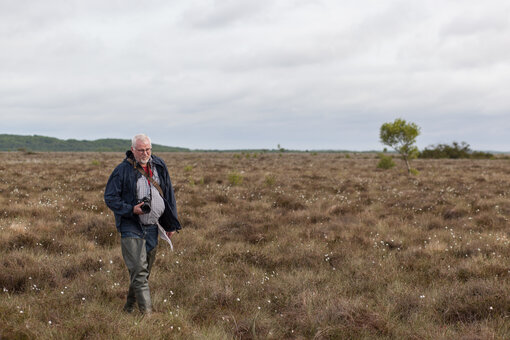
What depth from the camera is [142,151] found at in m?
4.49

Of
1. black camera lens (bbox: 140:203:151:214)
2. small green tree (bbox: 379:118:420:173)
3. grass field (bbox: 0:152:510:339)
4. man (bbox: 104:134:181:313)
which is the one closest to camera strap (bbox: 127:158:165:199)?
man (bbox: 104:134:181:313)

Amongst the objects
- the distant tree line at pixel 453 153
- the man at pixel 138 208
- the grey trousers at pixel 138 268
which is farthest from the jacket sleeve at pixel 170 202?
the distant tree line at pixel 453 153

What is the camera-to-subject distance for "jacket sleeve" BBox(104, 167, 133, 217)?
14.3 ft

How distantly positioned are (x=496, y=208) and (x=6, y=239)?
1469 centimetres

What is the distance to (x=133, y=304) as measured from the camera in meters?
4.66

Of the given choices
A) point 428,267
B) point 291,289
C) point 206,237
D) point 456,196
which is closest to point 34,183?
point 206,237

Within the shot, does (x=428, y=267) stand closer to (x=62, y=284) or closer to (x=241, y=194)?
(x=62, y=284)

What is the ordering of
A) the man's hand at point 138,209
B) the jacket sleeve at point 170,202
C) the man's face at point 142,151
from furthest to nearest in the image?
the jacket sleeve at point 170,202 → the man's face at point 142,151 → the man's hand at point 138,209

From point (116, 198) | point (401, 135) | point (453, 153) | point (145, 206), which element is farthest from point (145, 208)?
point (453, 153)

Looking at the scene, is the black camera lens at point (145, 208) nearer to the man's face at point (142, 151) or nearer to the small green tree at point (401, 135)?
the man's face at point (142, 151)

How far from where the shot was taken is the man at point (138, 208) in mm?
4398

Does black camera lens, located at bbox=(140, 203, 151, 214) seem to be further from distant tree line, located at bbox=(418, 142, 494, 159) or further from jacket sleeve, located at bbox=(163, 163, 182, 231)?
distant tree line, located at bbox=(418, 142, 494, 159)

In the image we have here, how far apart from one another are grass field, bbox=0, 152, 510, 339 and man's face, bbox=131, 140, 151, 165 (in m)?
2.09

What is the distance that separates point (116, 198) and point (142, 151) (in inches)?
28.2
